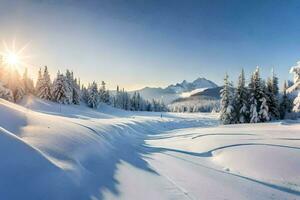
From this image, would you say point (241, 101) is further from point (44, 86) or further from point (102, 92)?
point (102, 92)

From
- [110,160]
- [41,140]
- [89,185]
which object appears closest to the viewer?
[89,185]

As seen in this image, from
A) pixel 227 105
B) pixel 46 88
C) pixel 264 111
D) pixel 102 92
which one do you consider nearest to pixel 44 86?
pixel 46 88

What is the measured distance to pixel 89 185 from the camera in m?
10.7

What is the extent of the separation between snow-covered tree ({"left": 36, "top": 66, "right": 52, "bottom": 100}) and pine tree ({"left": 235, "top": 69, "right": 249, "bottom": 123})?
49615 millimetres

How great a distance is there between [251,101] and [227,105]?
16.3 ft

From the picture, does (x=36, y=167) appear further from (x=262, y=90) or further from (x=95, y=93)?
(x=95, y=93)

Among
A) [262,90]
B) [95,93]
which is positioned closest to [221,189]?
[262,90]

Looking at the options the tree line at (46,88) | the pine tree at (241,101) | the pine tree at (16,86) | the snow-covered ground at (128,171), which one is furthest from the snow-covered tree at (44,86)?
the snow-covered ground at (128,171)

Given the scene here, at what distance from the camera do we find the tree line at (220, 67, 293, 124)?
52.0m

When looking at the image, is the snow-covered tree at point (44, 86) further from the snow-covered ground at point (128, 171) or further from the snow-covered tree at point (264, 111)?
the snow-covered ground at point (128, 171)

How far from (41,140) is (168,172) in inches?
251

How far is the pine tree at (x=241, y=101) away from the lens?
5491cm

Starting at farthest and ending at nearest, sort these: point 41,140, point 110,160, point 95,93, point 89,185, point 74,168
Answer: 1. point 95,93
2. point 110,160
3. point 41,140
4. point 74,168
5. point 89,185

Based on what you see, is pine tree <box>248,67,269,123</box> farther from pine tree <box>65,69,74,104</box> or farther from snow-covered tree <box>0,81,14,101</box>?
pine tree <box>65,69,74,104</box>
